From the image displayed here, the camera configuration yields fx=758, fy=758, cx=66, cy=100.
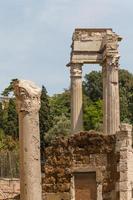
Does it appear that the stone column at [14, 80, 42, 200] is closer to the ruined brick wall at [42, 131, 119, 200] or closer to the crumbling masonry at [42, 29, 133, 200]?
the crumbling masonry at [42, 29, 133, 200]

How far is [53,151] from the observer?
79.2 feet

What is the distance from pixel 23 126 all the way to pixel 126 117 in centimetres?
5595

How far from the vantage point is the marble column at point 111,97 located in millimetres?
35125

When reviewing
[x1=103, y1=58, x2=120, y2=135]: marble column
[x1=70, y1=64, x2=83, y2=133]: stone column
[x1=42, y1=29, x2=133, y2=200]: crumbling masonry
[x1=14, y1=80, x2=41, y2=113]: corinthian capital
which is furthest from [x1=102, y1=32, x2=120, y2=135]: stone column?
[x1=14, y1=80, x2=41, y2=113]: corinthian capital

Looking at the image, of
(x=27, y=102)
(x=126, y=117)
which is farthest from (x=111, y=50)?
(x=126, y=117)

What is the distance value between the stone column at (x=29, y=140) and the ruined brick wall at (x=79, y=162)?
9.46 meters

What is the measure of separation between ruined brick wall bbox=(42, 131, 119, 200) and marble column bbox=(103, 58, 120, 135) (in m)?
10.8

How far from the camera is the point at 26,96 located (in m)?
14.4

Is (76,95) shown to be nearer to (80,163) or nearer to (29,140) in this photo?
(80,163)

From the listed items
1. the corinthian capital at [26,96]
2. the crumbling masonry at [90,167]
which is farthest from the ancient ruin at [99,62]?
the corinthian capital at [26,96]

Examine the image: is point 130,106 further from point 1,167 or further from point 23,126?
point 23,126

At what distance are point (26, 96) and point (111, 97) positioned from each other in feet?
69.7

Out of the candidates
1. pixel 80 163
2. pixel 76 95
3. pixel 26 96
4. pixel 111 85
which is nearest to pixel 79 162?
pixel 80 163

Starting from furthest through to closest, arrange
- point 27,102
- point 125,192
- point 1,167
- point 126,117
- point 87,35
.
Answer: point 126,117, point 87,35, point 1,167, point 125,192, point 27,102
